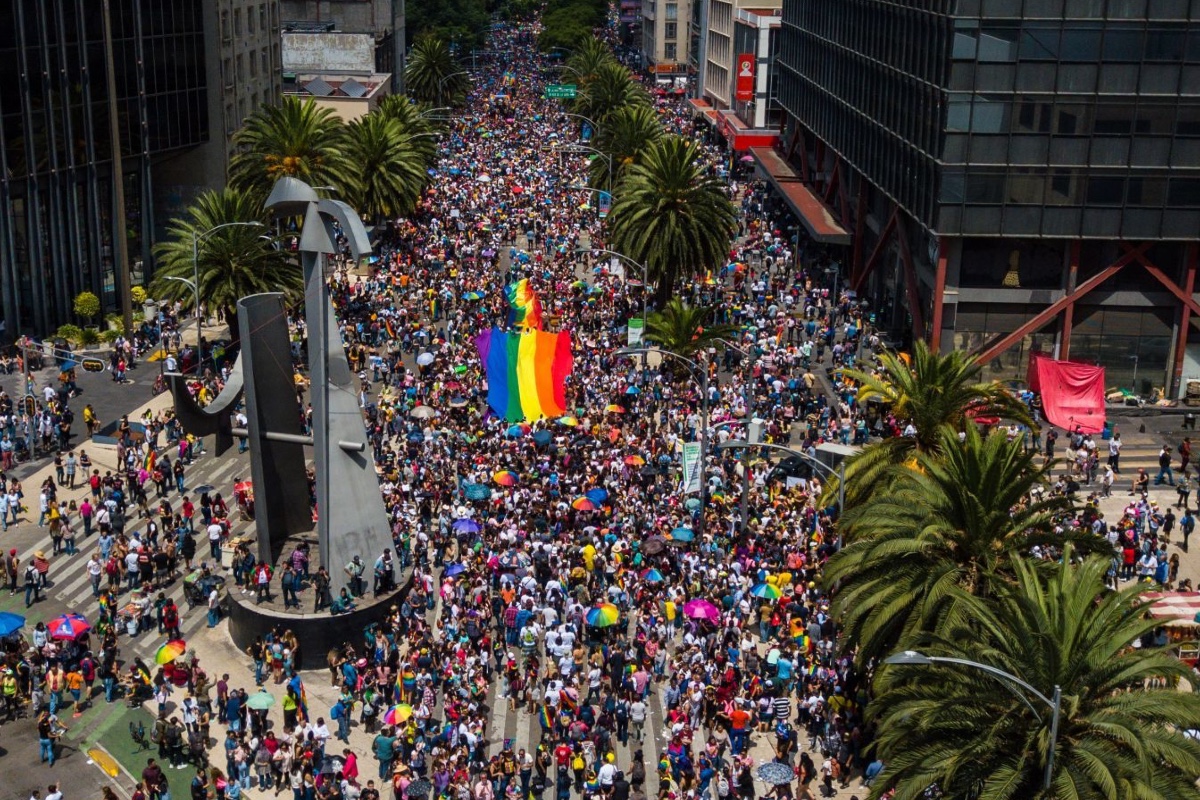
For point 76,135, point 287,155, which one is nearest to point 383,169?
point 287,155

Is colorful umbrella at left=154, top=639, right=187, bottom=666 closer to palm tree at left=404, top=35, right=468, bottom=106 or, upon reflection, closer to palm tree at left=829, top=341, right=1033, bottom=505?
palm tree at left=829, top=341, right=1033, bottom=505

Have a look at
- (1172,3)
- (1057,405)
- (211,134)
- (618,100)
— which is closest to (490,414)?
(1057,405)

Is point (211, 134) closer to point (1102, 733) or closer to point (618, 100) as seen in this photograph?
point (618, 100)

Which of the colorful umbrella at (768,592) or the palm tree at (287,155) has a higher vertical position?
the palm tree at (287,155)

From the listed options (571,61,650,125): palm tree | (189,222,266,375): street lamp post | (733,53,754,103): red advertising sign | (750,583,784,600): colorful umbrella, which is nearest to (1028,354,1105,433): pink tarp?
(750,583,784,600): colorful umbrella

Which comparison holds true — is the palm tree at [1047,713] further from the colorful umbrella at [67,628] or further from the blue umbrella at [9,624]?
the blue umbrella at [9,624]

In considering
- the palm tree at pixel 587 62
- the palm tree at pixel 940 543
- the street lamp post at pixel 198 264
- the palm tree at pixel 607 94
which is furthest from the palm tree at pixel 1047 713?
the palm tree at pixel 587 62
